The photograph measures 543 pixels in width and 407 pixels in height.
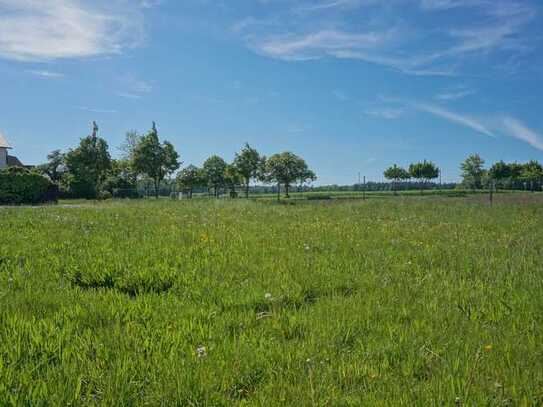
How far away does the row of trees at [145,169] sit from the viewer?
5241cm

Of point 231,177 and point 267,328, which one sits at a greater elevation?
point 231,177

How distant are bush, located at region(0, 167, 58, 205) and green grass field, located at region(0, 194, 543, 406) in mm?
28588

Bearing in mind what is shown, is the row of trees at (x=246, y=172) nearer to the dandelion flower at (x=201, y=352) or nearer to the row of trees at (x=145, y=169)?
the row of trees at (x=145, y=169)

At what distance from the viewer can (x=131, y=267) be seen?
6.00 metres

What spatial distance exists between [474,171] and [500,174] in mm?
9642

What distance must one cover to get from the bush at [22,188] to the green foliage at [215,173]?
47.4 m

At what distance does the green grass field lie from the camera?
2.71 m

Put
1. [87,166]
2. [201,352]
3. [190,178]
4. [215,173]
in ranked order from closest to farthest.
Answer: [201,352] → [87,166] → [190,178] → [215,173]

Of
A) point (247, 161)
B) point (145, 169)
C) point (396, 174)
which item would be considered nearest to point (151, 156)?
point (145, 169)

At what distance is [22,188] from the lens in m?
31.9

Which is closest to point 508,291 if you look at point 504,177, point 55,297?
point 55,297

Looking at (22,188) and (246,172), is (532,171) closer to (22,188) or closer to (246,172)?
(246,172)

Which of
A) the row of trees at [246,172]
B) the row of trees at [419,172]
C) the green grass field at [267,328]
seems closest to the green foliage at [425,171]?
the row of trees at [419,172]

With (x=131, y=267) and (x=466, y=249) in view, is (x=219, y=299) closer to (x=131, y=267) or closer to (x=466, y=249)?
(x=131, y=267)
